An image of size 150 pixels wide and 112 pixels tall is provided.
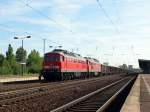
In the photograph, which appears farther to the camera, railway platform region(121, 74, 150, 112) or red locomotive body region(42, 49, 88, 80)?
red locomotive body region(42, 49, 88, 80)

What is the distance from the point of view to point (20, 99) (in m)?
21.3

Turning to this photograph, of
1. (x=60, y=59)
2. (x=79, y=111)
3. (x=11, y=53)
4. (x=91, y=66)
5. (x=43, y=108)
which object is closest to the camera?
(x=79, y=111)

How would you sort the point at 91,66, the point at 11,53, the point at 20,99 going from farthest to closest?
the point at 11,53
the point at 91,66
the point at 20,99

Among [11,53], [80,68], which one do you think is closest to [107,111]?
[80,68]

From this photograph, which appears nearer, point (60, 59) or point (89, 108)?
point (89, 108)

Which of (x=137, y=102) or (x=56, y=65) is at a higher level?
(x=56, y=65)

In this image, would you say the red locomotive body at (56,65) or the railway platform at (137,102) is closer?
the railway platform at (137,102)

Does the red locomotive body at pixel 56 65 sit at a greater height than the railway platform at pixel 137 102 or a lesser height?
greater

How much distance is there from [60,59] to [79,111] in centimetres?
3111

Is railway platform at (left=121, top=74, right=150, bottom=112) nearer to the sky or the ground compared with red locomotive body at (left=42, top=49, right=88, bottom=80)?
nearer to the ground

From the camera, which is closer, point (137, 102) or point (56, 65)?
point (137, 102)

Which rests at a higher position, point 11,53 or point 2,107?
point 11,53

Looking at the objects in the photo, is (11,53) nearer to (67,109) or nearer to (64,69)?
(64,69)

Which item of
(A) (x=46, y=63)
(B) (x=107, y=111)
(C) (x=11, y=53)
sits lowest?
(B) (x=107, y=111)
